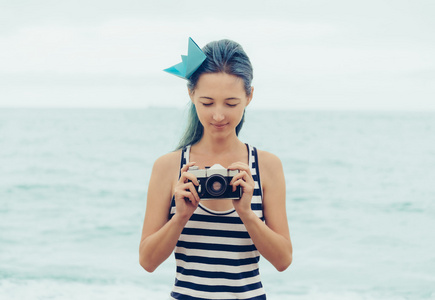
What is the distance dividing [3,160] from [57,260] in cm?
976

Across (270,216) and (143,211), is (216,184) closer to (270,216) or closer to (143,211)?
(270,216)

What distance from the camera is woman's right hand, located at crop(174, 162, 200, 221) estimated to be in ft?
5.46

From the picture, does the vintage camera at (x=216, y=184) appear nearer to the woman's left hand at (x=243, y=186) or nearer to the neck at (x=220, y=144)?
the woman's left hand at (x=243, y=186)

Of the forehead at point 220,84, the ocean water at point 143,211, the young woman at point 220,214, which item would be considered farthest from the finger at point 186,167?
the ocean water at point 143,211

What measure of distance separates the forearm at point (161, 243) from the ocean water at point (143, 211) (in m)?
→ 0.50

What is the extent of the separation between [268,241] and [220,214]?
176 mm

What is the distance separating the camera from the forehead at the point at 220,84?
1737 mm

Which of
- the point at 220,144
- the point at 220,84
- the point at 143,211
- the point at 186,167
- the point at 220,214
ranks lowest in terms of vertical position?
the point at 220,214

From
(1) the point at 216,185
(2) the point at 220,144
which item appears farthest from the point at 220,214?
(2) the point at 220,144

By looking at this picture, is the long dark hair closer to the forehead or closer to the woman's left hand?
the forehead

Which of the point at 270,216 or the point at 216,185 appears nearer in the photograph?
the point at 216,185

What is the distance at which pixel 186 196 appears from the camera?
1.66m

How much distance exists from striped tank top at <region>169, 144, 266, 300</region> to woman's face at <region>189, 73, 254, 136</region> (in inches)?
9.7

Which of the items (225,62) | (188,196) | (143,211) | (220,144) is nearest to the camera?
(188,196)
